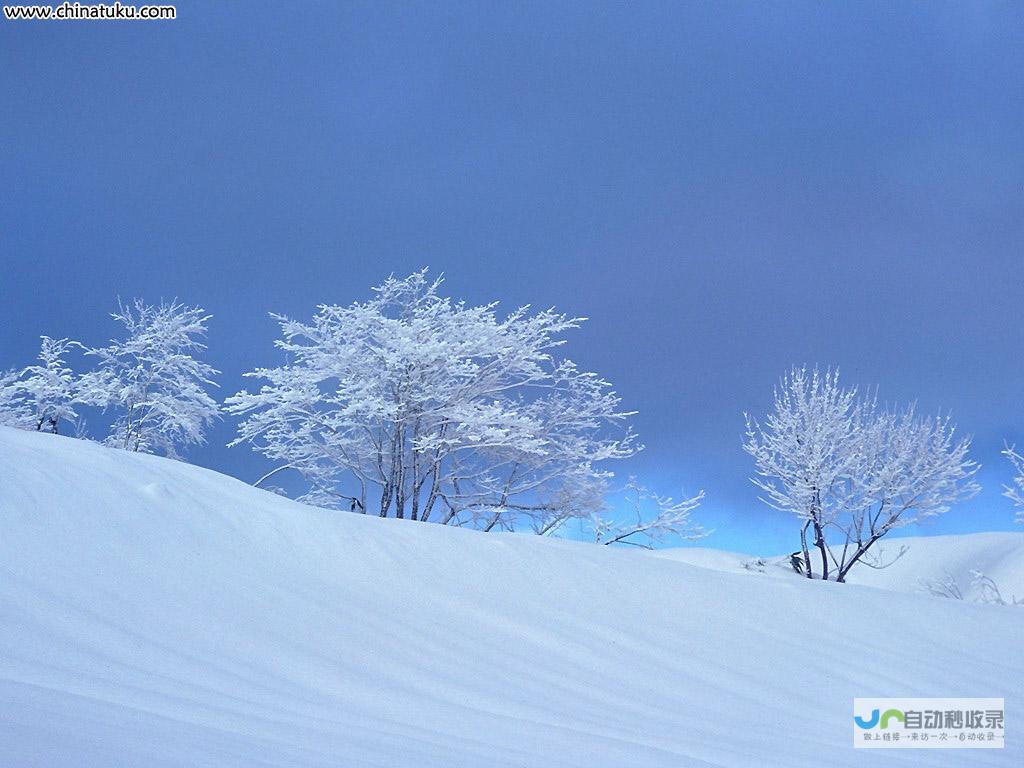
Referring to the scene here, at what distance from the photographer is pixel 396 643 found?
5.70 m

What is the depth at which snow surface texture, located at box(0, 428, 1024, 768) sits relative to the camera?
12.1 feet

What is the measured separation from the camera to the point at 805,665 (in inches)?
275

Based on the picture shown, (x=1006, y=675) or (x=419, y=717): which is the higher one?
(x=1006, y=675)

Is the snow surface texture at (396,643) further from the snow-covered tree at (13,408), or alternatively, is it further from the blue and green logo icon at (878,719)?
the snow-covered tree at (13,408)

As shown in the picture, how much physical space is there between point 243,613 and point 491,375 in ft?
43.6

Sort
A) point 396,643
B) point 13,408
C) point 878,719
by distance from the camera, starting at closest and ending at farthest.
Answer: point 396,643
point 878,719
point 13,408

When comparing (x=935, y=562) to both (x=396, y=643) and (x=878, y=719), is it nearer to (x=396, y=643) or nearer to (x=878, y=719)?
(x=878, y=719)

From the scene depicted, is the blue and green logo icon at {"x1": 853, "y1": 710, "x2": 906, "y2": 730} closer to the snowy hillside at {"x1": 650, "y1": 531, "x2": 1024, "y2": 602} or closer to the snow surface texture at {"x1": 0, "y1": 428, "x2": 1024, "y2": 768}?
the snow surface texture at {"x1": 0, "y1": 428, "x2": 1024, "y2": 768}

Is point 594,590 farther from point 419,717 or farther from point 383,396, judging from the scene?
point 383,396

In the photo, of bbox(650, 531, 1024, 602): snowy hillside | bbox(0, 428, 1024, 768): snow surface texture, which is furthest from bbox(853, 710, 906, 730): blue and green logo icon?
bbox(650, 531, 1024, 602): snowy hillside

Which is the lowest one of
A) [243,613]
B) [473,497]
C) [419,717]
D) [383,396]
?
[419,717]

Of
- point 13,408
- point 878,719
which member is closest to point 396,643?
point 878,719

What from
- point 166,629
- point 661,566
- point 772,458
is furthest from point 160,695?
point 772,458

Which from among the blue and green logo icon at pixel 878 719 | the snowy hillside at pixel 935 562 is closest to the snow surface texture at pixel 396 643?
the blue and green logo icon at pixel 878 719
